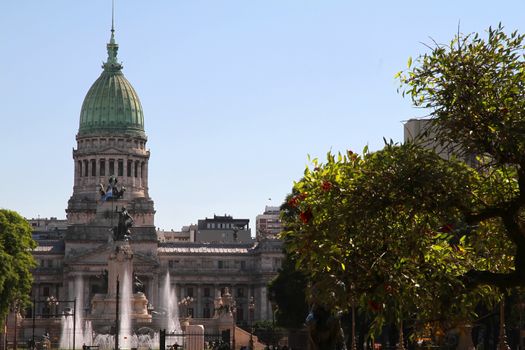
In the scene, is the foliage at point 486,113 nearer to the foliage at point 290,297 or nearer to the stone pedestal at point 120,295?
the foliage at point 290,297

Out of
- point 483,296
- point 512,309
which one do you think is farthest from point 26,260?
point 483,296

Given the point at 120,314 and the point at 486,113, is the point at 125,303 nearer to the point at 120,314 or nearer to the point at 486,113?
the point at 120,314

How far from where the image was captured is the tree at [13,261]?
11269cm

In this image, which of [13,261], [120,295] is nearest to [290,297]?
[120,295]

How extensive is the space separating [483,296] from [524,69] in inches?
227

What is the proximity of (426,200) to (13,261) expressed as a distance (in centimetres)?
9371

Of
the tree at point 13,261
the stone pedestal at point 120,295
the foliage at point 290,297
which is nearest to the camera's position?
the foliage at point 290,297

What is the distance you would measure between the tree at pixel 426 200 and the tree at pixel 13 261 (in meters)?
83.2

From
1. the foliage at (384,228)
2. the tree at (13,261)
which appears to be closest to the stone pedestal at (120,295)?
the tree at (13,261)

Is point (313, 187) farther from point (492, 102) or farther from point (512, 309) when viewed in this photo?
point (512, 309)

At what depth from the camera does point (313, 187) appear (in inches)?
1176

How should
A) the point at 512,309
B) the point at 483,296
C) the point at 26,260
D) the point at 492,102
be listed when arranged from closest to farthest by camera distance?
the point at 492,102
the point at 483,296
the point at 512,309
the point at 26,260

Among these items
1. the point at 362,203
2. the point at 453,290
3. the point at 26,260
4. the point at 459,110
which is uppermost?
the point at 26,260

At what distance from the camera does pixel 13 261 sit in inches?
4675
